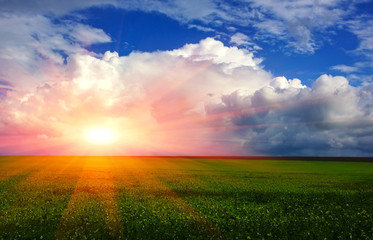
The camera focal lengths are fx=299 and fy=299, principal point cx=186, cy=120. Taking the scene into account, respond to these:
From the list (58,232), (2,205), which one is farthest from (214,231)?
(2,205)

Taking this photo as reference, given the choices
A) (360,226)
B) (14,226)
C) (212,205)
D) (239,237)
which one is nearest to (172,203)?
(212,205)

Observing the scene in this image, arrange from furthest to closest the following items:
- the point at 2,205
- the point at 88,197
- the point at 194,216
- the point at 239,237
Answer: the point at 88,197 < the point at 2,205 < the point at 194,216 < the point at 239,237

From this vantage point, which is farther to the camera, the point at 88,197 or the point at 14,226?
the point at 88,197

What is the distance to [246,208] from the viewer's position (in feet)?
93.0

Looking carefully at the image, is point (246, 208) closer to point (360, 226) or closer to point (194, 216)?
point (194, 216)

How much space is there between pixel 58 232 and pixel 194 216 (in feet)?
34.1

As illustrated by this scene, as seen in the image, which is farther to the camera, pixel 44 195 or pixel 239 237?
pixel 44 195

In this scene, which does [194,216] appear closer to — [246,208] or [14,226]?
[246,208]

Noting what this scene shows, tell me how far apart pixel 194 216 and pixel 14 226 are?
1346 centimetres

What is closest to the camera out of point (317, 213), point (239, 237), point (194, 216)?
point (239, 237)

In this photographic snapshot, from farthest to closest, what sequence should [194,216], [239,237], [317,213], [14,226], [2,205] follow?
1. [2,205]
2. [317,213]
3. [194,216]
4. [14,226]
5. [239,237]

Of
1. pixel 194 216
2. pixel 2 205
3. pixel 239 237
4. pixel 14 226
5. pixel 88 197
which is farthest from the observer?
pixel 88 197

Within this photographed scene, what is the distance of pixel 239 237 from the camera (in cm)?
1947

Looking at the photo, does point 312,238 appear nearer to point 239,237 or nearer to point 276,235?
point 276,235
